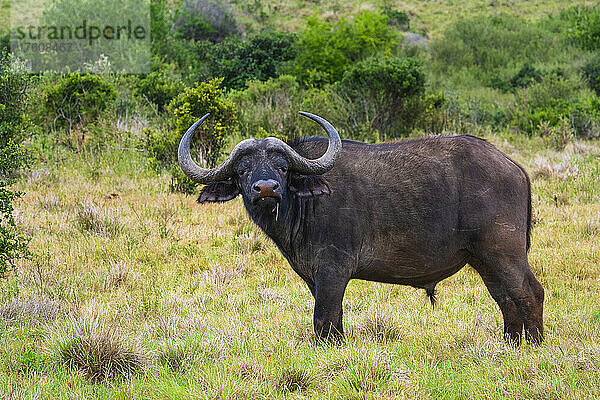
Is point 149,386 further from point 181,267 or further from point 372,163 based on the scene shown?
point 181,267

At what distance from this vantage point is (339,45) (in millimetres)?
27375

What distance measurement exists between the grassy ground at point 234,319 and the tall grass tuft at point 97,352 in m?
0.01

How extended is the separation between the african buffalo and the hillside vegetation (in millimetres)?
491

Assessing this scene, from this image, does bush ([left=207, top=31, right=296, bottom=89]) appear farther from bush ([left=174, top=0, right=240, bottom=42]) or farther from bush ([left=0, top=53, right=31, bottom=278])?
bush ([left=0, top=53, right=31, bottom=278])

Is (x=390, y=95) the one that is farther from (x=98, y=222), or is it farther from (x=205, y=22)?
(x=205, y=22)

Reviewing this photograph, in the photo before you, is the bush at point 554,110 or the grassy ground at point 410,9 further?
the grassy ground at point 410,9

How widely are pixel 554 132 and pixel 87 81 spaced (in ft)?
38.3

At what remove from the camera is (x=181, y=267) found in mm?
7336

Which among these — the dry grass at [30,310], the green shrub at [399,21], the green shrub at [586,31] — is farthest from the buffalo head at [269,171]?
the green shrub at [399,21]

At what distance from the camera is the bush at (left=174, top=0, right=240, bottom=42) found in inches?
1598

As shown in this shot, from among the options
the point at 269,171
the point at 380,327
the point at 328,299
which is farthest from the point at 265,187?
the point at 380,327

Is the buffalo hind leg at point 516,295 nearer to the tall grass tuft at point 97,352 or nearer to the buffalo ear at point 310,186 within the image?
Answer: the buffalo ear at point 310,186

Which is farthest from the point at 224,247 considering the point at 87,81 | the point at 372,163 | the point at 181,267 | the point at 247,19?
the point at 247,19

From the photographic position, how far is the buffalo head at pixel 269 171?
184 inches
